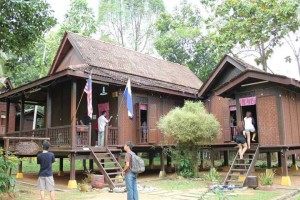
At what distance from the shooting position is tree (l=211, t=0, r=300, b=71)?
63.0 ft

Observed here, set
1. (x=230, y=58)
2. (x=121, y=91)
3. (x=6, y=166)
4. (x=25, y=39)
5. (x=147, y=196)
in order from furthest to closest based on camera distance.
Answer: (x=230, y=58) → (x=121, y=91) → (x=25, y=39) → (x=147, y=196) → (x=6, y=166)

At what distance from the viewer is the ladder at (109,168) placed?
11762 mm

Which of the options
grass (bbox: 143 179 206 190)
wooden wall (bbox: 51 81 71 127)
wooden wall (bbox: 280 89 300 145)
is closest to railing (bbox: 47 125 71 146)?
wooden wall (bbox: 51 81 71 127)

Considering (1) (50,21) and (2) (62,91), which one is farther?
(2) (62,91)

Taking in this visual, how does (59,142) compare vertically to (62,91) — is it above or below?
below

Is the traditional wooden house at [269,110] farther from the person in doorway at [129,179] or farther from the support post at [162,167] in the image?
the person in doorway at [129,179]

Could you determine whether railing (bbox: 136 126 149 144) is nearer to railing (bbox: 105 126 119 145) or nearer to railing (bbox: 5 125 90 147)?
railing (bbox: 105 126 119 145)

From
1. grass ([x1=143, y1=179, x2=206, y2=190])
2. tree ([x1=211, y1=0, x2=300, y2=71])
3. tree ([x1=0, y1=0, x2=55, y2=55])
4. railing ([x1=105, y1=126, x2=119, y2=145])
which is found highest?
tree ([x1=211, y1=0, x2=300, y2=71])

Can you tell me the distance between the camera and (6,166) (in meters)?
9.10

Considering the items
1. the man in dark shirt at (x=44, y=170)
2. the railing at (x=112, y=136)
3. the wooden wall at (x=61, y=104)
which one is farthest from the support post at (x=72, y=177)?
the wooden wall at (x=61, y=104)

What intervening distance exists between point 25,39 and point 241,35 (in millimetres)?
14130

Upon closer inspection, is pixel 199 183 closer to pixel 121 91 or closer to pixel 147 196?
pixel 147 196

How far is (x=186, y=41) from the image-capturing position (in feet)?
103

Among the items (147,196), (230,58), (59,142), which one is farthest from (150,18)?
(147,196)
